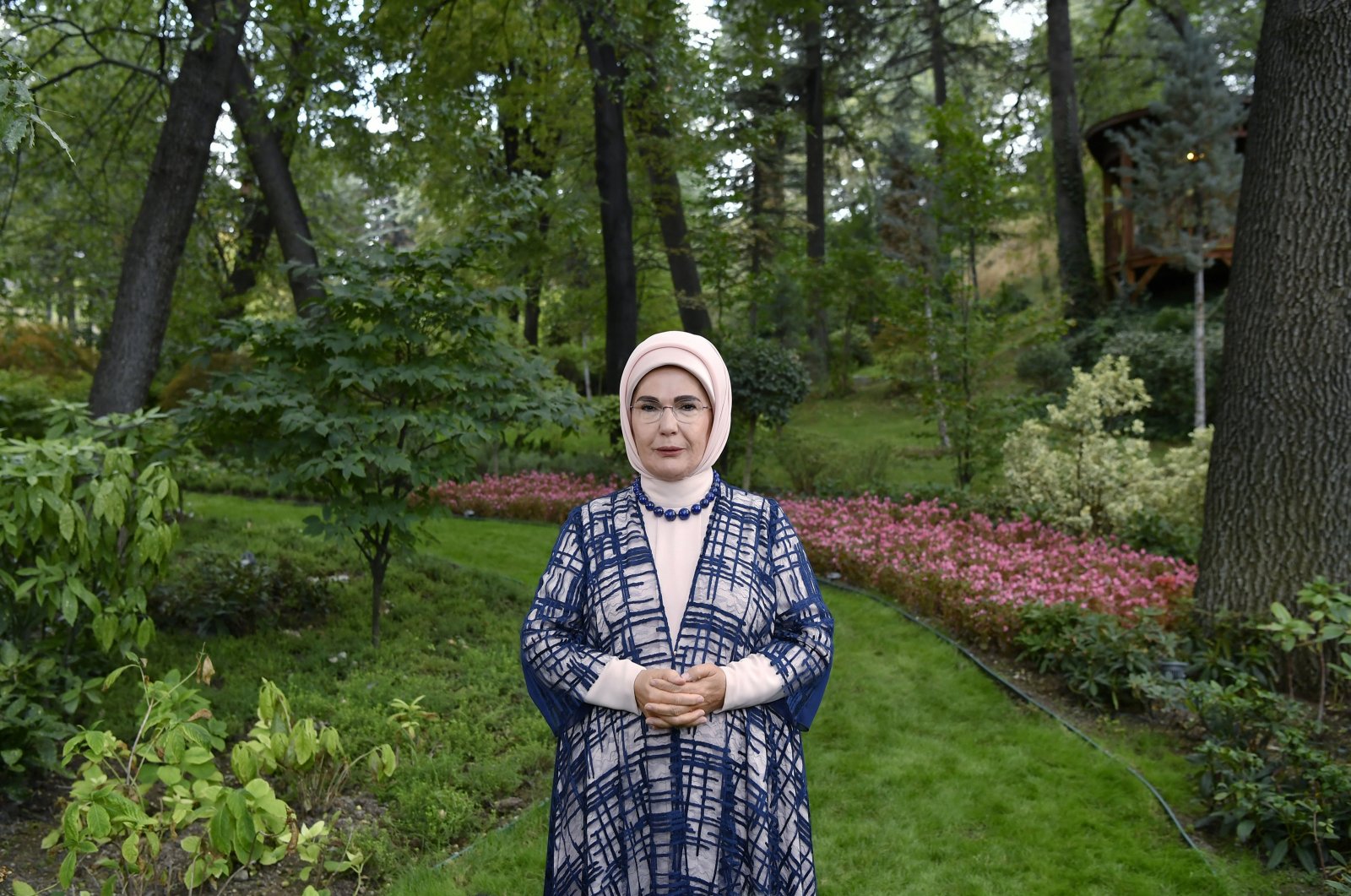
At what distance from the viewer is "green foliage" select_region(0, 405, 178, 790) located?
12.4ft

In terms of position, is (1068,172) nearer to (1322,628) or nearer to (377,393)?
(1322,628)

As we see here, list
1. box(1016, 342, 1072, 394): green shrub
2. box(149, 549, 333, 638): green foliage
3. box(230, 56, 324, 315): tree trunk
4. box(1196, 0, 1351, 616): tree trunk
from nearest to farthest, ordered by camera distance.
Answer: box(1196, 0, 1351, 616): tree trunk, box(149, 549, 333, 638): green foliage, box(230, 56, 324, 315): tree trunk, box(1016, 342, 1072, 394): green shrub

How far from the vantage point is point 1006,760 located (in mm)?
5137

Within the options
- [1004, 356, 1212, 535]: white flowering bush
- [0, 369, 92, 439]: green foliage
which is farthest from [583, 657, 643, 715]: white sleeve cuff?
[1004, 356, 1212, 535]: white flowering bush

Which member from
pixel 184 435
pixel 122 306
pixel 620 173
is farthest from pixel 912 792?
pixel 620 173

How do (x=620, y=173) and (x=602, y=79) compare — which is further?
(x=620, y=173)

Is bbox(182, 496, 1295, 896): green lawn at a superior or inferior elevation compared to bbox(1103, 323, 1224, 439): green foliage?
inferior

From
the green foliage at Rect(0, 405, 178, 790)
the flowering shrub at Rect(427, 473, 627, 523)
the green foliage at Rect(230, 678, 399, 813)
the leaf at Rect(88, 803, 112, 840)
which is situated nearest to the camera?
the leaf at Rect(88, 803, 112, 840)

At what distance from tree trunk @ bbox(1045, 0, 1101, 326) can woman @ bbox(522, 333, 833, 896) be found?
1590 cm

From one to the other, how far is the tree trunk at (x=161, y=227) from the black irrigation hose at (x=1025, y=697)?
5.58 m

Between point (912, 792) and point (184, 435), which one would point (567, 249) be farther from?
point (912, 792)

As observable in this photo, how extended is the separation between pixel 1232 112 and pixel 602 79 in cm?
1081

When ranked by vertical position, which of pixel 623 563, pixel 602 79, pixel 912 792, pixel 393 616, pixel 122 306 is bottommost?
pixel 912 792

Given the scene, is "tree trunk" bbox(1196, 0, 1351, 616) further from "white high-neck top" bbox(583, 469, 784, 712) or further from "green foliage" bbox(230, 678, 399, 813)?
"green foliage" bbox(230, 678, 399, 813)
